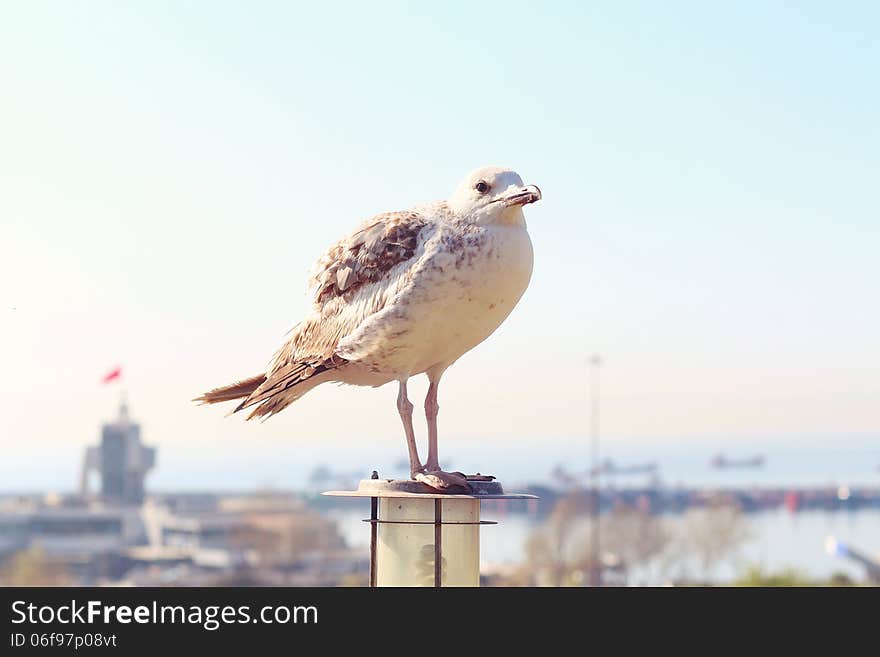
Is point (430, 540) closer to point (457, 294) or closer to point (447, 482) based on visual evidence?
point (447, 482)

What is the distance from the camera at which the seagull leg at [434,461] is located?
602 cm

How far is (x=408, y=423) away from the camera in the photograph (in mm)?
6199

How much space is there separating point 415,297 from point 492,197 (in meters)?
0.53

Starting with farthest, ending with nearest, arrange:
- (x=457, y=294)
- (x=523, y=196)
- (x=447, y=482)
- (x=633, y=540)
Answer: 1. (x=633, y=540)
2. (x=447, y=482)
3. (x=457, y=294)
4. (x=523, y=196)

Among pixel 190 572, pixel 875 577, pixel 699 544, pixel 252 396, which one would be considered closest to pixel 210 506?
pixel 190 572

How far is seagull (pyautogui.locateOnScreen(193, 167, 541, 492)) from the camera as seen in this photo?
5855 millimetres

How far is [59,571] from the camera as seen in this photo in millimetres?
84375

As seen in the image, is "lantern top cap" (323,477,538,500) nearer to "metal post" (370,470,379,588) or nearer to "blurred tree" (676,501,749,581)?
"metal post" (370,470,379,588)

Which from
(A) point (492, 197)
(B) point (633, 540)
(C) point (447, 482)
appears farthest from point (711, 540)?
(A) point (492, 197)

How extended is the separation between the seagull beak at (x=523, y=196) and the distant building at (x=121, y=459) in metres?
111

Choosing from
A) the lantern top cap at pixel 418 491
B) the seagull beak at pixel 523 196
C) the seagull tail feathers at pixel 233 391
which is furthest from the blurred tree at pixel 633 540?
the seagull beak at pixel 523 196
